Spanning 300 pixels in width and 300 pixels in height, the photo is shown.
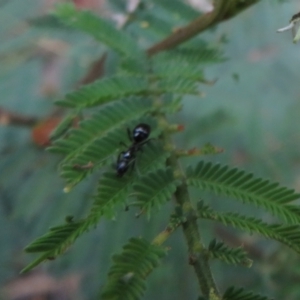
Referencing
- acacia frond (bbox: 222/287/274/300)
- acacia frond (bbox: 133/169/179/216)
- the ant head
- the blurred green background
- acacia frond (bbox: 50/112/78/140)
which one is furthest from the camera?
the blurred green background

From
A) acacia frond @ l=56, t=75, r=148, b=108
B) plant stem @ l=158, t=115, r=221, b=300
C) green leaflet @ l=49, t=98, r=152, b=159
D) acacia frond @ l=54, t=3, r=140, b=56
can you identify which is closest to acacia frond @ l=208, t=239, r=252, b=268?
plant stem @ l=158, t=115, r=221, b=300

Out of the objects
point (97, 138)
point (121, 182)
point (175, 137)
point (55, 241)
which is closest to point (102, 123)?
point (97, 138)

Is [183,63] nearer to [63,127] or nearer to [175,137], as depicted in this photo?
[63,127]

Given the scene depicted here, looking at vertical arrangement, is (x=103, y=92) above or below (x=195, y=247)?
above

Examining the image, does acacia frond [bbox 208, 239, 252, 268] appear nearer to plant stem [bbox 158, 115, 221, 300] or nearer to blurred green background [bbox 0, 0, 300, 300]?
plant stem [bbox 158, 115, 221, 300]

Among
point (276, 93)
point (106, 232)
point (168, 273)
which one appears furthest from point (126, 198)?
point (276, 93)

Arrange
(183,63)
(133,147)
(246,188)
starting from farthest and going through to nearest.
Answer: (183,63) < (133,147) < (246,188)

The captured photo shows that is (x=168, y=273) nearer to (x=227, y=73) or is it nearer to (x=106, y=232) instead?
(x=106, y=232)
